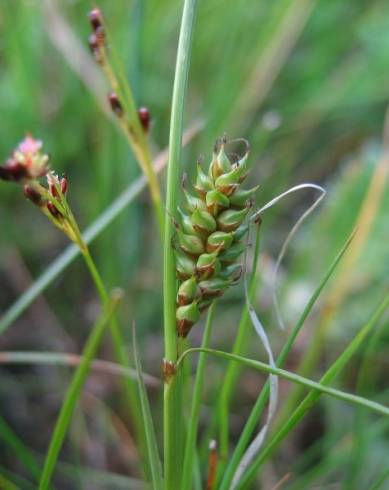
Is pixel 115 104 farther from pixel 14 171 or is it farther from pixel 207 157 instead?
pixel 207 157

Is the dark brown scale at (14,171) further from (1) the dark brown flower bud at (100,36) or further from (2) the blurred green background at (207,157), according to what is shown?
(2) the blurred green background at (207,157)

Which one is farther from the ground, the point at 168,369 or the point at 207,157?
the point at 207,157

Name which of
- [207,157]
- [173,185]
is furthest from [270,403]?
[207,157]

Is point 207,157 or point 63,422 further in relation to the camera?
point 207,157

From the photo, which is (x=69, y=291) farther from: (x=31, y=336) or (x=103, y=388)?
(x=103, y=388)

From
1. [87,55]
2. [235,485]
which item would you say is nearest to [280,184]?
[87,55]

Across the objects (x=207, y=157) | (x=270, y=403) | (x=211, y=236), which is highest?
(x=207, y=157)

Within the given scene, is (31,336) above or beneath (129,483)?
above
